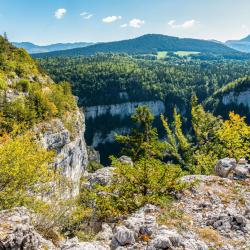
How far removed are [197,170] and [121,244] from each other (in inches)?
1353

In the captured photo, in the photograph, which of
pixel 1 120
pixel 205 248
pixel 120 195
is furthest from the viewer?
pixel 1 120

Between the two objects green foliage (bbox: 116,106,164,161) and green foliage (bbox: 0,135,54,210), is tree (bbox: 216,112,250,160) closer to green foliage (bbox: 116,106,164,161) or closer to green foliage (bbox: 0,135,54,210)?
green foliage (bbox: 116,106,164,161)

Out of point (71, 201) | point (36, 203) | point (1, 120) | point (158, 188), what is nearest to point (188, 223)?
point (158, 188)

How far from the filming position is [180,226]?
18875mm

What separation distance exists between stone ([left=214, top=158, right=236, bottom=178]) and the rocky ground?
3.58 meters

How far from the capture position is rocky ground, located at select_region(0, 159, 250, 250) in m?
13.9

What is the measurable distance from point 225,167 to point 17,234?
22455 mm

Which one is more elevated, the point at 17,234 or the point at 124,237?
the point at 17,234

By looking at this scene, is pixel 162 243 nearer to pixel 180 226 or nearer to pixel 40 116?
pixel 180 226

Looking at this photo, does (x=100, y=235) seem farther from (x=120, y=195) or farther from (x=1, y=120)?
(x=1, y=120)

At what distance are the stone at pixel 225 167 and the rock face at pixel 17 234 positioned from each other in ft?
66.3

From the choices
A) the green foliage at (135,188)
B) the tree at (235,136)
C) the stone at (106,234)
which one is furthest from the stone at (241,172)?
the tree at (235,136)

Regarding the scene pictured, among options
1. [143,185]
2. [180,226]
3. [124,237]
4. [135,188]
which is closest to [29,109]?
[135,188]

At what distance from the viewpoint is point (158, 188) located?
75.7ft
